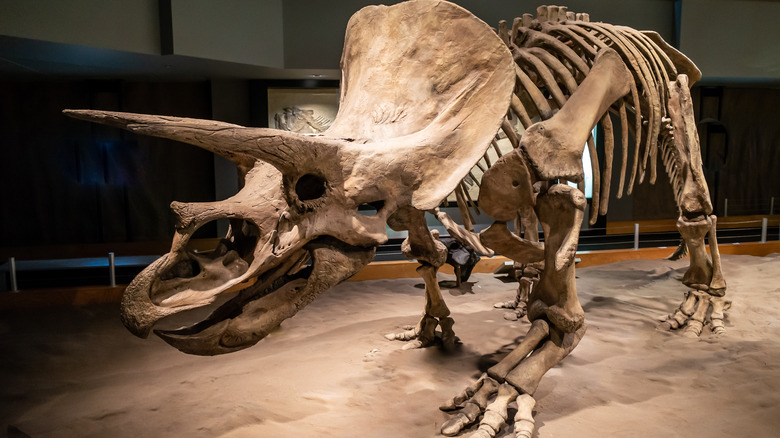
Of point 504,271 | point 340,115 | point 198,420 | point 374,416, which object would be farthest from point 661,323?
point 198,420

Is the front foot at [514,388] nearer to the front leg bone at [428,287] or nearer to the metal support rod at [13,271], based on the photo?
the front leg bone at [428,287]

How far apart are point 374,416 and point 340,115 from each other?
1688mm

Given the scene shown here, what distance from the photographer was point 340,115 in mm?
2996

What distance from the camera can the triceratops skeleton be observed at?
1.97 meters

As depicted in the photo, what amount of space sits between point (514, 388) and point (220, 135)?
2.06m

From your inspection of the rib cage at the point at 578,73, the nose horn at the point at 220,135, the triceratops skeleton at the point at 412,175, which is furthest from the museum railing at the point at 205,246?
the nose horn at the point at 220,135

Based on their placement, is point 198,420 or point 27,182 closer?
point 198,420

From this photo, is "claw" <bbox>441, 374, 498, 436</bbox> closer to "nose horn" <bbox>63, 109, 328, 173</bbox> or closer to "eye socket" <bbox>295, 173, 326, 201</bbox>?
"eye socket" <bbox>295, 173, 326, 201</bbox>

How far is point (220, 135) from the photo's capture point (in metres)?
1.87

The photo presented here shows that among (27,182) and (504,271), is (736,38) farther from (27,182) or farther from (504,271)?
(27,182)

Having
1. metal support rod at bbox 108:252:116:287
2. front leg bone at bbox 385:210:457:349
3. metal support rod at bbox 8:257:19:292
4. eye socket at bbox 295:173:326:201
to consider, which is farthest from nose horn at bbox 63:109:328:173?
metal support rod at bbox 8:257:19:292

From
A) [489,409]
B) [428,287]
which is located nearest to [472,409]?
[489,409]

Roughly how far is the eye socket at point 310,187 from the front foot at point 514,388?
1.44 metres

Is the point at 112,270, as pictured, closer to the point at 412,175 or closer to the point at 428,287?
the point at 428,287
